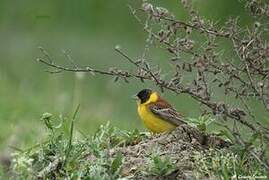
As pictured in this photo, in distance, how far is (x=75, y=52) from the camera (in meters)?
13.9

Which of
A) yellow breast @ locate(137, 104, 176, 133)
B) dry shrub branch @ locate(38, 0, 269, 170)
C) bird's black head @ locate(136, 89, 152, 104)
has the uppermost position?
dry shrub branch @ locate(38, 0, 269, 170)

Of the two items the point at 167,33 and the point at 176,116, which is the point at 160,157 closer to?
the point at 167,33

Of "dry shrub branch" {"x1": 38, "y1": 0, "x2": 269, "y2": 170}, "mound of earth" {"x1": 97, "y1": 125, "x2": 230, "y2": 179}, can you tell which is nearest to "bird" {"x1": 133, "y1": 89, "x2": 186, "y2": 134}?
"mound of earth" {"x1": 97, "y1": 125, "x2": 230, "y2": 179}

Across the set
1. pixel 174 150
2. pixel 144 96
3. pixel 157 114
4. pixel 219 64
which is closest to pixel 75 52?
pixel 144 96

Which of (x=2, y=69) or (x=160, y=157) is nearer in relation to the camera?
(x=160, y=157)

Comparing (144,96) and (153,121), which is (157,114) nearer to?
(153,121)

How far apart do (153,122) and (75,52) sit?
598 cm

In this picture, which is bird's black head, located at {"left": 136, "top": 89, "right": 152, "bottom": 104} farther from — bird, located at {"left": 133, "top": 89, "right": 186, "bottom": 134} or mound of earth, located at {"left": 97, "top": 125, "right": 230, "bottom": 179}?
mound of earth, located at {"left": 97, "top": 125, "right": 230, "bottom": 179}

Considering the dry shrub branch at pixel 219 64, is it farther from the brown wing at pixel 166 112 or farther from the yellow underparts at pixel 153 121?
the yellow underparts at pixel 153 121

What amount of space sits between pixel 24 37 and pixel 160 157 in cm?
826

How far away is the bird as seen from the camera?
25.5 ft

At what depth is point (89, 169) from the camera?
236 inches

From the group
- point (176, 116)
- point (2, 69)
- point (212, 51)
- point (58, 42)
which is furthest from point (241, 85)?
point (58, 42)

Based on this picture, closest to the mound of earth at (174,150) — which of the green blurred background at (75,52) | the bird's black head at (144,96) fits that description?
the bird's black head at (144,96)
